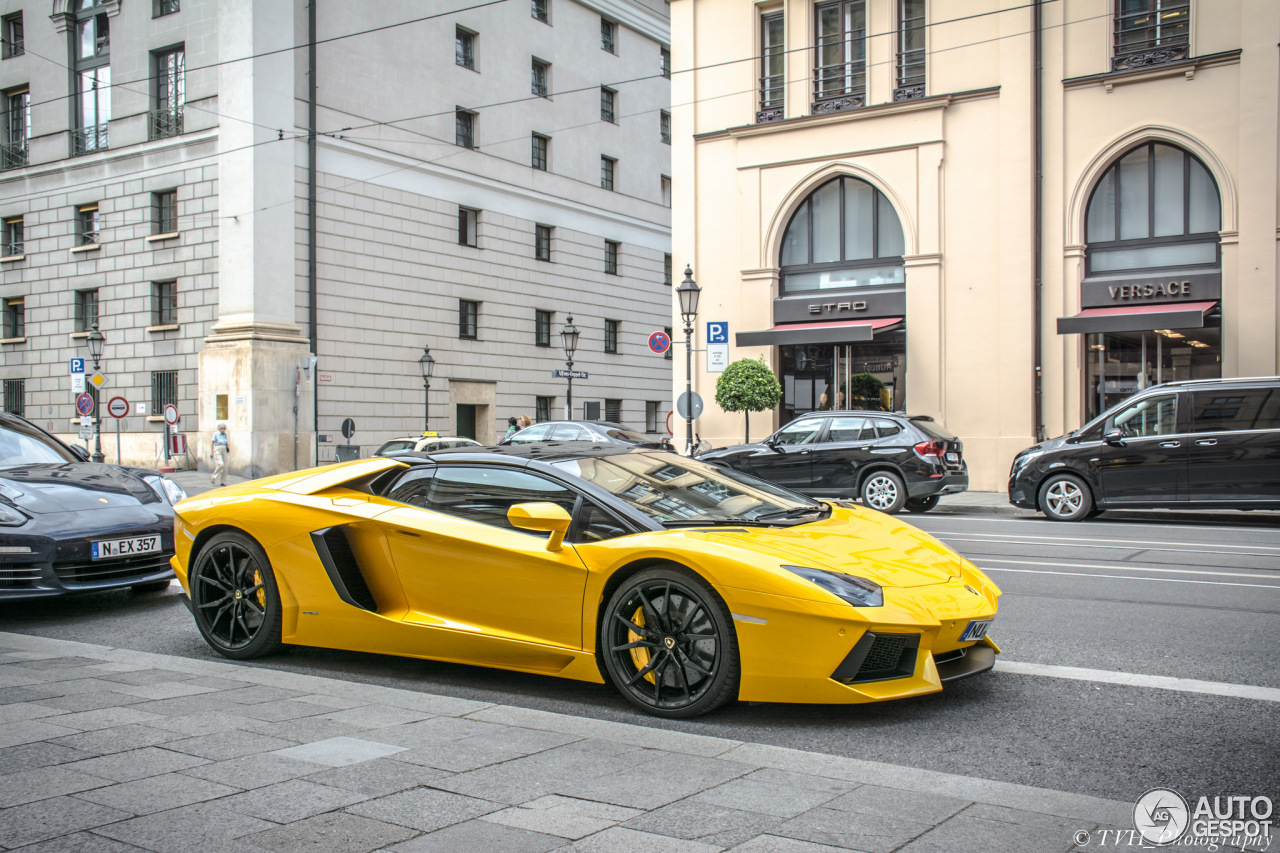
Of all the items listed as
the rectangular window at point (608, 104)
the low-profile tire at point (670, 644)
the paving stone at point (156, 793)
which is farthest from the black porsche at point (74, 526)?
the rectangular window at point (608, 104)

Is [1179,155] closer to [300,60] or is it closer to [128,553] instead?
[128,553]

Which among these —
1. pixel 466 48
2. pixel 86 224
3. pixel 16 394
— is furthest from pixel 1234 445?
pixel 16 394

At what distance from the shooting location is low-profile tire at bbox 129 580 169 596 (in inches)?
305

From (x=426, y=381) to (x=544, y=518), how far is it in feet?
94.1

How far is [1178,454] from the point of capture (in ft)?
43.6

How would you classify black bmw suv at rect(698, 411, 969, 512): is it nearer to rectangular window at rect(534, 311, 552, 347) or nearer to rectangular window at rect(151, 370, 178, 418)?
rectangular window at rect(151, 370, 178, 418)

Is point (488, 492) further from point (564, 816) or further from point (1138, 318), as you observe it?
point (1138, 318)

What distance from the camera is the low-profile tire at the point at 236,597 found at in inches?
228

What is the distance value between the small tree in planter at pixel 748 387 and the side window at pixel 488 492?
16498 millimetres

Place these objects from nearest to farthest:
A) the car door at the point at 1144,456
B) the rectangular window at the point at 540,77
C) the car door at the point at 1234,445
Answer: the car door at the point at 1234,445
the car door at the point at 1144,456
the rectangular window at the point at 540,77

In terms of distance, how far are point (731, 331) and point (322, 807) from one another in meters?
21.0

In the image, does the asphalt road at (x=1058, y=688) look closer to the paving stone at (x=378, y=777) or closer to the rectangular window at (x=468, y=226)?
the paving stone at (x=378, y=777)

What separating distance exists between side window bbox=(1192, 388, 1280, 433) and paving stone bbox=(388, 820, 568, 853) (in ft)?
41.4

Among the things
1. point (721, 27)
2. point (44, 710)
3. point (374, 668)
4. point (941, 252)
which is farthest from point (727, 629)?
point (721, 27)
